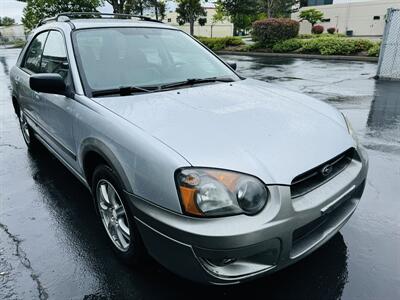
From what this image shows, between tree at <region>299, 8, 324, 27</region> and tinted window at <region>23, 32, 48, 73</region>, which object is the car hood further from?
tree at <region>299, 8, 324, 27</region>

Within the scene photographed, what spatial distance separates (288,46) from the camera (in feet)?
60.5

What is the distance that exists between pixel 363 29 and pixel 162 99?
43.6 m

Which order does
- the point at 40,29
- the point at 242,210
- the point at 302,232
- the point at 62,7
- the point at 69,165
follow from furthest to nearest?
the point at 62,7 → the point at 40,29 → the point at 69,165 → the point at 302,232 → the point at 242,210

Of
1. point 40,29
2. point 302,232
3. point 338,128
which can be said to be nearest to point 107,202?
point 302,232

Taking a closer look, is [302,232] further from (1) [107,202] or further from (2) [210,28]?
(2) [210,28]

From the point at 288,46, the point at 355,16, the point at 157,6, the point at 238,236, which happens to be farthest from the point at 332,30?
the point at 238,236

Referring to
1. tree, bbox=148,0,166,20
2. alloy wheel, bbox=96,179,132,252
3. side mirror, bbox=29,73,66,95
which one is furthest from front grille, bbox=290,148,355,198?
tree, bbox=148,0,166,20

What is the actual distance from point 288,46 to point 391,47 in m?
9.41

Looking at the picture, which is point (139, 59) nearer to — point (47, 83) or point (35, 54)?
point (47, 83)

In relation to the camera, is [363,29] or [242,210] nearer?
[242,210]

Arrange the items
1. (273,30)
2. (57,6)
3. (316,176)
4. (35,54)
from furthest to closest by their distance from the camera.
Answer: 1. (57,6)
2. (273,30)
3. (35,54)
4. (316,176)

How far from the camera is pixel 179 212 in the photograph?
6.09ft

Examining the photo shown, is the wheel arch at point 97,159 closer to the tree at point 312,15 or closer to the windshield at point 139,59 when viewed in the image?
the windshield at point 139,59

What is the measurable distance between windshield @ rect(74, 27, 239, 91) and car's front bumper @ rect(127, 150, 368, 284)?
4.04 feet
